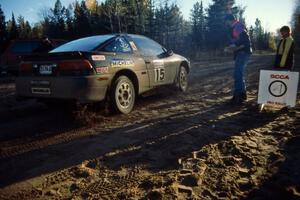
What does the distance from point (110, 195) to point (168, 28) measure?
133 feet

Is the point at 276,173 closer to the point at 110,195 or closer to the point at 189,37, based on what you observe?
the point at 110,195

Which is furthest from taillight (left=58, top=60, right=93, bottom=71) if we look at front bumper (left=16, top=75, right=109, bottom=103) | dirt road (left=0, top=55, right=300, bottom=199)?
dirt road (left=0, top=55, right=300, bottom=199)

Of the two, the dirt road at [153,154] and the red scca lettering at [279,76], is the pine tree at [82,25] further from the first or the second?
the red scca lettering at [279,76]

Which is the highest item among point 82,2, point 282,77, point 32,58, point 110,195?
point 82,2

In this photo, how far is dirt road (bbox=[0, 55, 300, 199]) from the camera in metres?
2.86

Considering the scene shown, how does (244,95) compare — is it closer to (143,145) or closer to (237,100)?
(237,100)

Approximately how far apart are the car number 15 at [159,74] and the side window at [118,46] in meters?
0.91

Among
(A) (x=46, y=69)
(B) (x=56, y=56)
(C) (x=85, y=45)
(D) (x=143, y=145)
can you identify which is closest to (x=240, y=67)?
(C) (x=85, y=45)

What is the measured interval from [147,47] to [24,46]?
8.83m

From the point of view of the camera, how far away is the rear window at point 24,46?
13242 millimetres

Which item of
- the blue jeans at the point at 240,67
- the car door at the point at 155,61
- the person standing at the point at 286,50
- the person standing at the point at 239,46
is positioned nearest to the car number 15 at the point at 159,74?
the car door at the point at 155,61

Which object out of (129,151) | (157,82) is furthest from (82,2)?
(129,151)

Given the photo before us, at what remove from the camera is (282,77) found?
584cm

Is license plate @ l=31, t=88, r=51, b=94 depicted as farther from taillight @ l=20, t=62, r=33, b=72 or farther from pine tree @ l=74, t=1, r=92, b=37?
pine tree @ l=74, t=1, r=92, b=37
